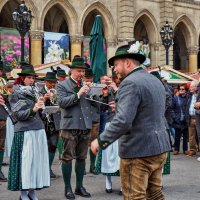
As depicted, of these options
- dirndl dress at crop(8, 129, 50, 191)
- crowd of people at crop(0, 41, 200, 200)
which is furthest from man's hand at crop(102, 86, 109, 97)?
dirndl dress at crop(8, 129, 50, 191)

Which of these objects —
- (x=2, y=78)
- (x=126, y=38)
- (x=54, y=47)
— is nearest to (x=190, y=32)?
(x=126, y=38)

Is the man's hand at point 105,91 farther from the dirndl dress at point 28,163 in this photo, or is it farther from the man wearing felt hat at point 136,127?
the man wearing felt hat at point 136,127

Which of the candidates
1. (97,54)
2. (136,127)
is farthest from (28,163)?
(97,54)

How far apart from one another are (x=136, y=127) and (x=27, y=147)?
2.35 meters

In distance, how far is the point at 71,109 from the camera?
20.6 ft

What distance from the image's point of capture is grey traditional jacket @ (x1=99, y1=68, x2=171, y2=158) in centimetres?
371

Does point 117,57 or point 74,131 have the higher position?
point 117,57

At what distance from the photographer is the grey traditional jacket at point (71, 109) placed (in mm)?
6188

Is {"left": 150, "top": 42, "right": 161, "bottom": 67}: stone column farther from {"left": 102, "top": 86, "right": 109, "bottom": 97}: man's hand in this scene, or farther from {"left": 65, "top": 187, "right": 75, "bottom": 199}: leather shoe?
{"left": 65, "top": 187, "right": 75, "bottom": 199}: leather shoe

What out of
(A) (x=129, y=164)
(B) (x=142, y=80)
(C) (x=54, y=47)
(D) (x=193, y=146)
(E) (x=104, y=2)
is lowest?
(D) (x=193, y=146)

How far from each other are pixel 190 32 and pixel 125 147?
2742 centimetres

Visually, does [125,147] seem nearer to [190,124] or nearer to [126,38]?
[190,124]

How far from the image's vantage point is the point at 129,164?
12.8 feet

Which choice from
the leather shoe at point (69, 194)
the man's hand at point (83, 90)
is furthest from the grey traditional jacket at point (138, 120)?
the leather shoe at point (69, 194)
